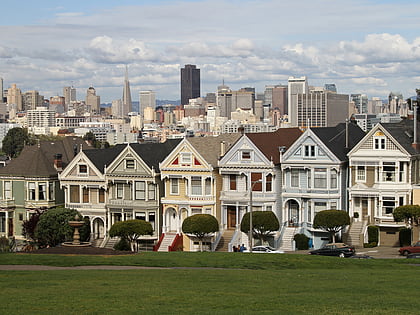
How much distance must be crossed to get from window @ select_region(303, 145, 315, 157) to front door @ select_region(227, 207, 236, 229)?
6.79 metres

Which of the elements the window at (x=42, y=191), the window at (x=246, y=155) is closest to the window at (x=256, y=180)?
the window at (x=246, y=155)

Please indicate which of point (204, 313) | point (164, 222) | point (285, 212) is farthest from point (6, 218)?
point (204, 313)

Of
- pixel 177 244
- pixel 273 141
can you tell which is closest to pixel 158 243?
pixel 177 244

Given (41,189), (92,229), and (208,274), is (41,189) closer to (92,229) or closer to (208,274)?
(92,229)

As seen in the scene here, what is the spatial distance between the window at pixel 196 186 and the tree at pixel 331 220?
9815mm

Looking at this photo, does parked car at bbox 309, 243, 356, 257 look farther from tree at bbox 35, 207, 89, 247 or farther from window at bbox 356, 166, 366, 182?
tree at bbox 35, 207, 89, 247

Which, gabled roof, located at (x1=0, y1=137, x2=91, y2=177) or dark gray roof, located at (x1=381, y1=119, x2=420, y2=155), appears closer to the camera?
dark gray roof, located at (x1=381, y1=119, x2=420, y2=155)

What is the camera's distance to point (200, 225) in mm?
56125

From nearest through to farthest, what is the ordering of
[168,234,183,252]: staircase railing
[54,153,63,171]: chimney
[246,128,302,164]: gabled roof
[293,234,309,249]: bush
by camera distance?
[293,234,309,249]: bush → [168,234,183,252]: staircase railing → [246,128,302,164]: gabled roof → [54,153,63,171]: chimney

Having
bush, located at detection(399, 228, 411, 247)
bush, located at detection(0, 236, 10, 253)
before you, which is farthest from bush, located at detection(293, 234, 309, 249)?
bush, located at detection(0, 236, 10, 253)

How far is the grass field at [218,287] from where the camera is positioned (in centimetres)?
2475

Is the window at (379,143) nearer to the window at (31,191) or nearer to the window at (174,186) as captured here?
the window at (174,186)

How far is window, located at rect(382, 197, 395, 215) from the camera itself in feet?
181

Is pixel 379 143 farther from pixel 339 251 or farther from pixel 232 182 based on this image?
pixel 232 182
